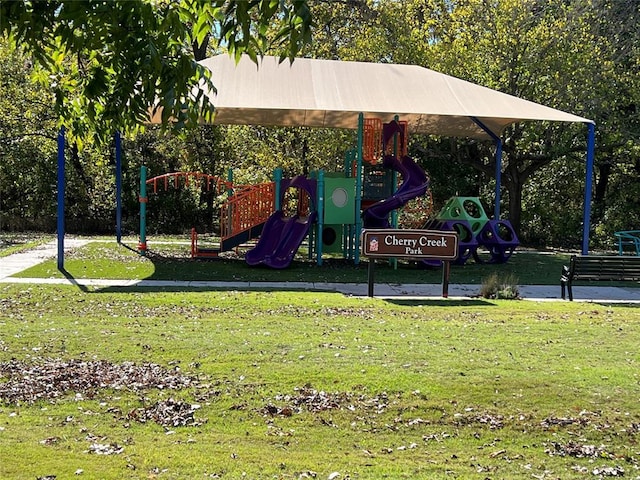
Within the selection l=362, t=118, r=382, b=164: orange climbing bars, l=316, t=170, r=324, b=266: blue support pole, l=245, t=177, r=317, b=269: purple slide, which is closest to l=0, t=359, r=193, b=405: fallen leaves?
l=245, t=177, r=317, b=269: purple slide

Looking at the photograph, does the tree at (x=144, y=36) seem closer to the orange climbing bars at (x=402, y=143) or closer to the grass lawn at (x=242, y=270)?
the grass lawn at (x=242, y=270)

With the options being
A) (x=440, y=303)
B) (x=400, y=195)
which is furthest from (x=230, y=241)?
(x=440, y=303)

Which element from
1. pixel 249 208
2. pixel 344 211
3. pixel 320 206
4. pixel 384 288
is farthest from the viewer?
pixel 249 208

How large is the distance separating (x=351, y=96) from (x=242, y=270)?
514 cm

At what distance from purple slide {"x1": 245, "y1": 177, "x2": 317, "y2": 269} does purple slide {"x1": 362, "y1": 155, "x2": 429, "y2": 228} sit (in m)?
1.55

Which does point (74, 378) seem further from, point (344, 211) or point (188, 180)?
point (188, 180)

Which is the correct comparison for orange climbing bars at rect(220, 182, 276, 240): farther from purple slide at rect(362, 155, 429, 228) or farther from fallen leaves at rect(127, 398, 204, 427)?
fallen leaves at rect(127, 398, 204, 427)

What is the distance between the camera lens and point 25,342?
7.71 m

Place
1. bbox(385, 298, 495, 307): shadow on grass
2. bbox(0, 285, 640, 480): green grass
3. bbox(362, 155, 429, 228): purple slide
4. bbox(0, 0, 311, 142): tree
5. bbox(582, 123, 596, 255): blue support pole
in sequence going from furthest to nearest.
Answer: bbox(362, 155, 429, 228): purple slide, bbox(582, 123, 596, 255): blue support pole, bbox(385, 298, 495, 307): shadow on grass, bbox(0, 285, 640, 480): green grass, bbox(0, 0, 311, 142): tree

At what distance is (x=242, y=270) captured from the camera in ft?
50.8

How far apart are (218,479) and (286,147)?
22.9 meters

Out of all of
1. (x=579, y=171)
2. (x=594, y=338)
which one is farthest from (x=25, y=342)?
(x=579, y=171)

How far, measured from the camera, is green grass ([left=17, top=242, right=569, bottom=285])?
1434cm

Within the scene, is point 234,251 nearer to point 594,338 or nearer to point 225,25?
point 594,338
